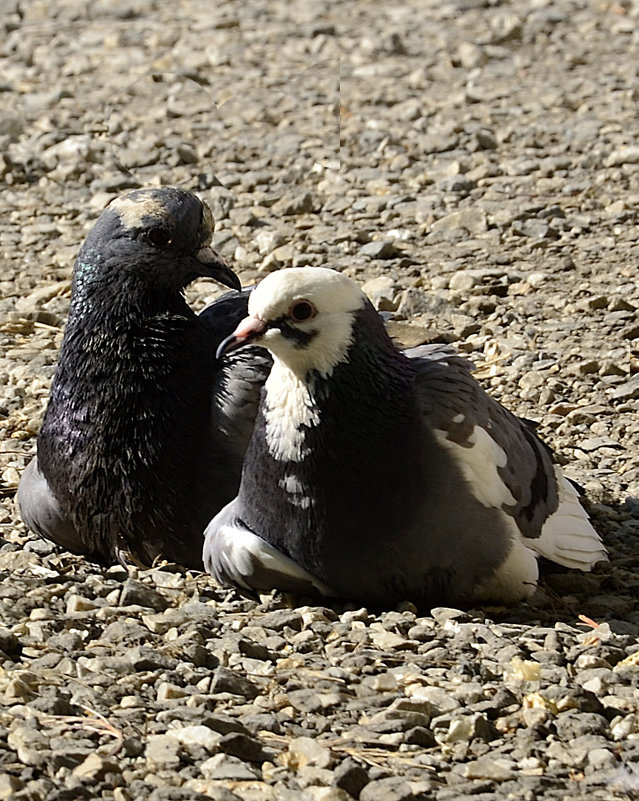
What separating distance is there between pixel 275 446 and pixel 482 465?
26.9 inches

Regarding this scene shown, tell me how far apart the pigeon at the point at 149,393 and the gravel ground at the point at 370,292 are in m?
0.23

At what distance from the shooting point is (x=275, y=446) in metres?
4.87

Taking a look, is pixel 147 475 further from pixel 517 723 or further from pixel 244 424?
pixel 517 723

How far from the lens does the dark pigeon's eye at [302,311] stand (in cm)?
466

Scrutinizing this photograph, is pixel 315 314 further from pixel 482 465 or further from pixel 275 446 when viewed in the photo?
pixel 482 465

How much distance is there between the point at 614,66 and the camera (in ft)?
37.8

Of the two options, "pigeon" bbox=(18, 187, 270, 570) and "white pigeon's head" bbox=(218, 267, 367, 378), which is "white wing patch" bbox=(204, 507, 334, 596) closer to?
"pigeon" bbox=(18, 187, 270, 570)

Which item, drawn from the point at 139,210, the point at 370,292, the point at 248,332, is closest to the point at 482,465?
the point at 248,332

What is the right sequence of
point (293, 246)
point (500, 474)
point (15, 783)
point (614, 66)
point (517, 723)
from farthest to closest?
1. point (614, 66)
2. point (293, 246)
3. point (500, 474)
4. point (517, 723)
5. point (15, 783)

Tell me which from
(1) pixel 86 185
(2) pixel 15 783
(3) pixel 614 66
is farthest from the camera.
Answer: (3) pixel 614 66

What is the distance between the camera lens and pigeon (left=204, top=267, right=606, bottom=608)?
476 cm

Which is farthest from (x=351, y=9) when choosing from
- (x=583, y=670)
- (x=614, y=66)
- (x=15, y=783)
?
(x=15, y=783)

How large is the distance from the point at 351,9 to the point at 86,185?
430 cm

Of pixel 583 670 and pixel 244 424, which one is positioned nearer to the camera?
pixel 583 670
